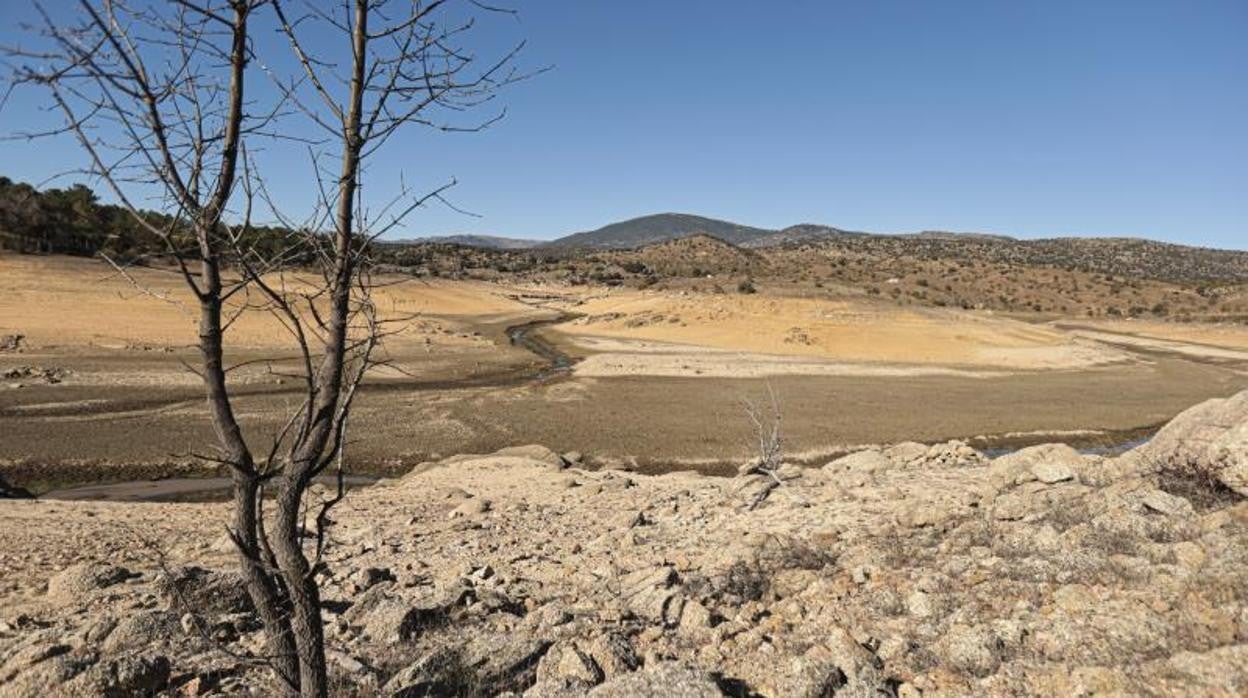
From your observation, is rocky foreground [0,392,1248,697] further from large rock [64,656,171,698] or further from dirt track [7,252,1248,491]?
dirt track [7,252,1248,491]

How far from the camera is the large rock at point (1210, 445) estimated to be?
7074mm

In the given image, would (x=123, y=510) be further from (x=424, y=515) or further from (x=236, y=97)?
(x=236, y=97)

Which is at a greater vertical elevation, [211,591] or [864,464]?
[211,591]

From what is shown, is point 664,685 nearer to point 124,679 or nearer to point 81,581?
point 124,679

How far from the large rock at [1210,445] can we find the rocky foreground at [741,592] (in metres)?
0.03

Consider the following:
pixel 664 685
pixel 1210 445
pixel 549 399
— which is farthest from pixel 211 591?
pixel 549 399

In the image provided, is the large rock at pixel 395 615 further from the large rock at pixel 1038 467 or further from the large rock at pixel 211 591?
the large rock at pixel 1038 467

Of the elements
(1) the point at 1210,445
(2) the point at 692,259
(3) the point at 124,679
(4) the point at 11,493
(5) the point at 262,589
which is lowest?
(4) the point at 11,493

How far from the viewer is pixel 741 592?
7.07 metres

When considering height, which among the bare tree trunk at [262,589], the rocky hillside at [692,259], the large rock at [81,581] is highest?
the rocky hillside at [692,259]

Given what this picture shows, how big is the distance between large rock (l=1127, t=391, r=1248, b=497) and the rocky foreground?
30 mm

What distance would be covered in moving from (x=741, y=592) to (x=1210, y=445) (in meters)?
5.17

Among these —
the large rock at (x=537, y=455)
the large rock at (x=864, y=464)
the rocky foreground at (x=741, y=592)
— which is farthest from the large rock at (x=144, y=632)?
the large rock at (x=537, y=455)

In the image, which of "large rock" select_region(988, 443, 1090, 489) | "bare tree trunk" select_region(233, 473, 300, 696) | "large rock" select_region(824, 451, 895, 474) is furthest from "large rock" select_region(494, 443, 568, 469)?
"bare tree trunk" select_region(233, 473, 300, 696)
